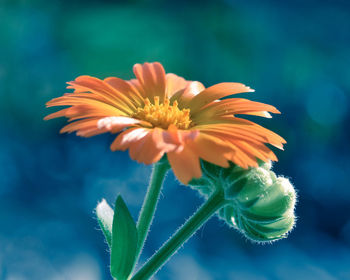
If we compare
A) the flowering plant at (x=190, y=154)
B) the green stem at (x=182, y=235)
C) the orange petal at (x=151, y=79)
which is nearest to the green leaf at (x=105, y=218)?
the flowering plant at (x=190, y=154)

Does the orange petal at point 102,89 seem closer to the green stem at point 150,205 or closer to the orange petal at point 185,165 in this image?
the green stem at point 150,205

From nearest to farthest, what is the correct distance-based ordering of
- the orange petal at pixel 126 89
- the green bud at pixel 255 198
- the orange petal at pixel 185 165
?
the orange petal at pixel 185 165 < the green bud at pixel 255 198 < the orange petal at pixel 126 89

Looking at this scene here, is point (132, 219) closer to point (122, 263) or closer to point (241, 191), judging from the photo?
point (122, 263)

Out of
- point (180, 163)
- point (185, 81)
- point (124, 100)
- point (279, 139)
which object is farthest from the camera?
point (185, 81)

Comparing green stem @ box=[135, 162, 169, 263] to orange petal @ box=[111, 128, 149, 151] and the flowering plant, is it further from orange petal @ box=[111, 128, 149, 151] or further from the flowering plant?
orange petal @ box=[111, 128, 149, 151]

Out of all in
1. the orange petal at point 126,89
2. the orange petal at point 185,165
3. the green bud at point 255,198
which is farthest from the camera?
the orange petal at point 126,89

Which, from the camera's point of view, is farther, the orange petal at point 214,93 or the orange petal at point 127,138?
the orange petal at point 214,93

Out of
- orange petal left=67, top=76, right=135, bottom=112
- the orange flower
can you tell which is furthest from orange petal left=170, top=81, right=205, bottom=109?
orange petal left=67, top=76, right=135, bottom=112

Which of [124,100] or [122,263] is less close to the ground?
[124,100]

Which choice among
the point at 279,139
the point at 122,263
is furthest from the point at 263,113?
the point at 122,263

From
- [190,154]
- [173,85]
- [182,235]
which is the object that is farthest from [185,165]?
[173,85]
